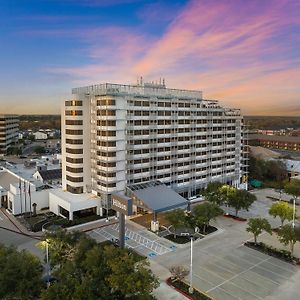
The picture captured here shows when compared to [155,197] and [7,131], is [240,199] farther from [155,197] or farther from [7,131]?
[7,131]

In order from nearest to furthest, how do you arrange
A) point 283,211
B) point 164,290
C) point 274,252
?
point 164,290
point 274,252
point 283,211

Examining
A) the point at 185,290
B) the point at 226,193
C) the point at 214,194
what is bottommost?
the point at 185,290

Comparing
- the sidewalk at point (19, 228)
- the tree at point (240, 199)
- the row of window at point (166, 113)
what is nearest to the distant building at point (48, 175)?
the sidewalk at point (19, 228)

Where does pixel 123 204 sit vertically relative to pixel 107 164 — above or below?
below

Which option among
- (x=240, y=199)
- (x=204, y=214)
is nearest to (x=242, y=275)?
(x=204, y=214)

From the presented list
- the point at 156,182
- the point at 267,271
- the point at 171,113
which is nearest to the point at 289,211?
the point at 267,271

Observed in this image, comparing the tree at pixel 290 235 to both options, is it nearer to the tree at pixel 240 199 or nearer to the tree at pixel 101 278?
the tree at pixel 240 199

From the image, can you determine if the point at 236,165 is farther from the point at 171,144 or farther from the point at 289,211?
the point at 289,211
